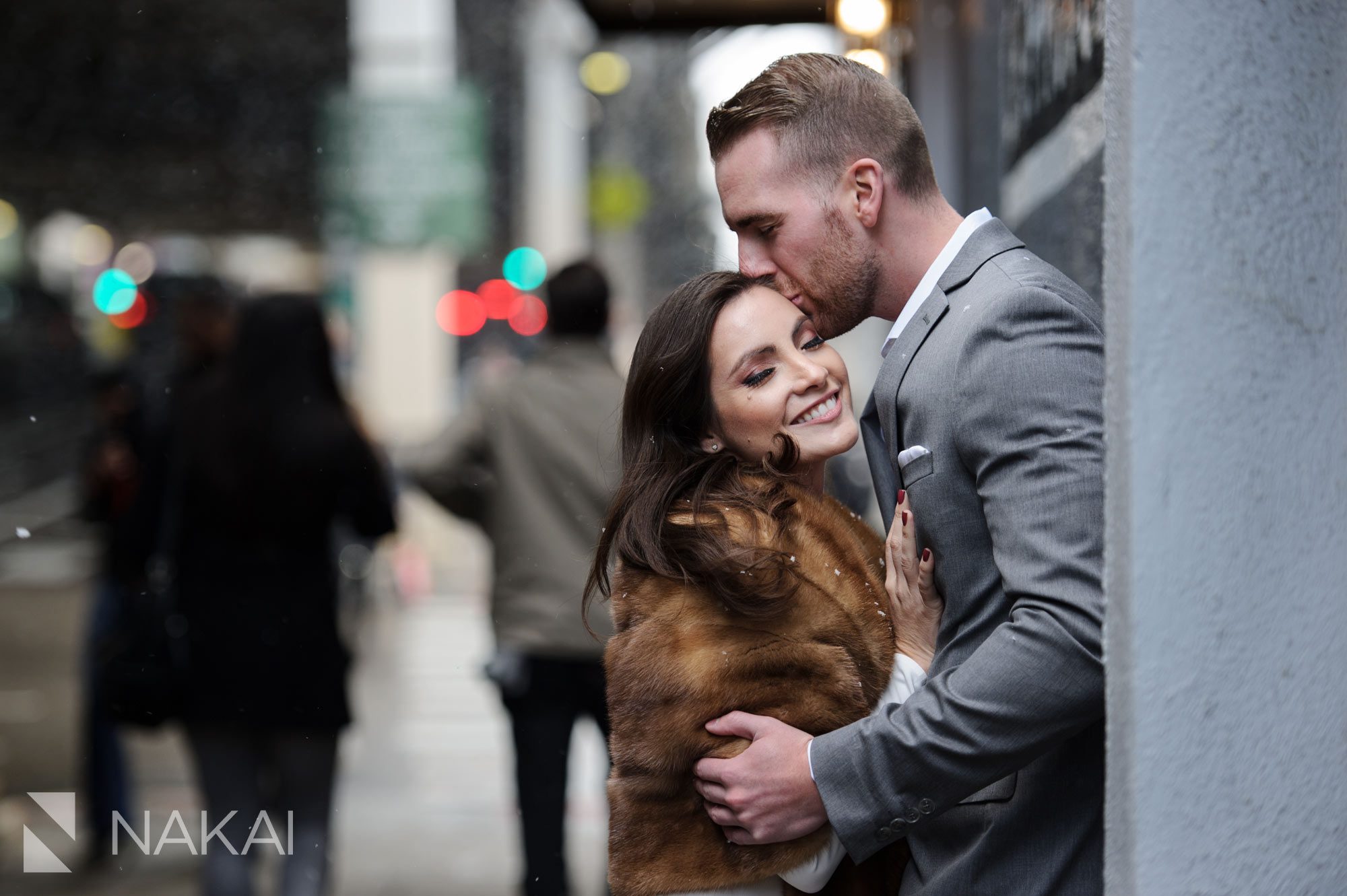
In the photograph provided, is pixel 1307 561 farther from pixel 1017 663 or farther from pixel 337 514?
pixel 337 514

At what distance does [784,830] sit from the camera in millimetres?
1726

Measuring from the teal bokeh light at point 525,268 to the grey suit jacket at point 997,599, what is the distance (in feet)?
43.2

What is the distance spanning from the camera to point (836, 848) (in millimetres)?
1799

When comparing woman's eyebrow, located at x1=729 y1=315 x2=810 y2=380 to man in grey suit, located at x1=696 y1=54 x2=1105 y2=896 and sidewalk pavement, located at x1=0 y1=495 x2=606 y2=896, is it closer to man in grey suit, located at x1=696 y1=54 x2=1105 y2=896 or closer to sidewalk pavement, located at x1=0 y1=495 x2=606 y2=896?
man in grey suit, located at x1=696 y1=54 x2=1105 y2=896

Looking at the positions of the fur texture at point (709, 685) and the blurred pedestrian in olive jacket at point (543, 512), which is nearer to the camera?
the fur texture at point (709, 685)

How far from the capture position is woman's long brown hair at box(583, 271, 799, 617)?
1.75 metres

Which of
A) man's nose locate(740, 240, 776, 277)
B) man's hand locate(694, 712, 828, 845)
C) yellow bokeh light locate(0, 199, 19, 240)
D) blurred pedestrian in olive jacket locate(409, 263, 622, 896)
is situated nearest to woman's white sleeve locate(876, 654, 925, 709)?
man's hand locate(694, 712, 828, 845)

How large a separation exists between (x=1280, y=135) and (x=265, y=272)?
330 inches

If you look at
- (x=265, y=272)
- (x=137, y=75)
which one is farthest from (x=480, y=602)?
(x=137, y=75)

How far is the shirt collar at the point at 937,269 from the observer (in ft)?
6.17

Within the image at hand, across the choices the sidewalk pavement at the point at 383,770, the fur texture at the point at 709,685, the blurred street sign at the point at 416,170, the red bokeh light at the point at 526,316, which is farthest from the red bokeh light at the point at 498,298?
the fur texture at the point at 709,685

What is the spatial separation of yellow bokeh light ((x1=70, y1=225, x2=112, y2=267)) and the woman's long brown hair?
12.1 meters

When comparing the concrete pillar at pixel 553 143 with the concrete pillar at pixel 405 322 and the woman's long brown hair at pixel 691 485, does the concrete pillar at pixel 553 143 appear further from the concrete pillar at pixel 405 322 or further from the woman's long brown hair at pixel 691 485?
the woman's long brown hair at pixel 691 485

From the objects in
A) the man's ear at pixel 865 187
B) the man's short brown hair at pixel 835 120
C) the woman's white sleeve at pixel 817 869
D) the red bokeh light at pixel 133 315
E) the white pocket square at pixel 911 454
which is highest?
the red bokeh light at pixel 133 315
